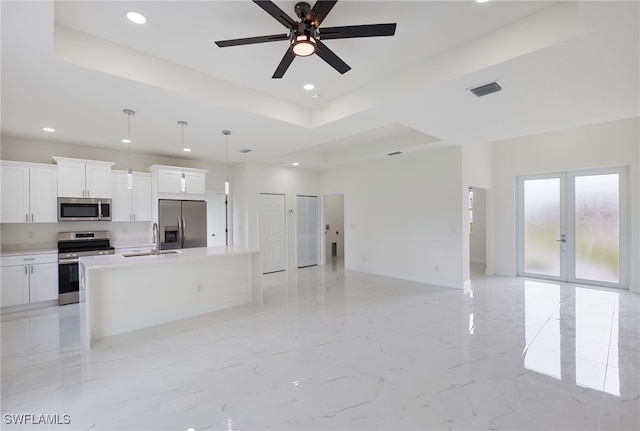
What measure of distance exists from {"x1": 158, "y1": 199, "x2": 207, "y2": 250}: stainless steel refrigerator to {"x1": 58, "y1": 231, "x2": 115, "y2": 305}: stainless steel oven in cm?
97

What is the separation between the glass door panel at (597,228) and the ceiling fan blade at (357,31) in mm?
6200

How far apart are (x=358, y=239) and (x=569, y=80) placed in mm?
5307

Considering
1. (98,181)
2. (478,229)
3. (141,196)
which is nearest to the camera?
(98,181)

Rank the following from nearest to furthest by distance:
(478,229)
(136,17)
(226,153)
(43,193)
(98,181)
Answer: (136,17) < (43,193) < (98,181) < (226,153) < (478,229)

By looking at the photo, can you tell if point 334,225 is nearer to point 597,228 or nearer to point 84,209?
point 597,228

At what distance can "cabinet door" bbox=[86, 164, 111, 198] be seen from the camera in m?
5.31

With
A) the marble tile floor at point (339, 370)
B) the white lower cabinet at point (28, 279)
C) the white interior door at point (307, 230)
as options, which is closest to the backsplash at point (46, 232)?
the white lower cabinet at point (28, 279)

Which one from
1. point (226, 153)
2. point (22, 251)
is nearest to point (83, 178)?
point (22, 251)

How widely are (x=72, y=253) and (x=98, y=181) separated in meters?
1.34

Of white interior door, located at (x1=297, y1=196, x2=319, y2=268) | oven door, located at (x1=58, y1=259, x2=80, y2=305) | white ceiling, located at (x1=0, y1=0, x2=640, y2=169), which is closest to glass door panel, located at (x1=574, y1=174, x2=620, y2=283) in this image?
white ceiling, located at (x1=0, y1=0, x2=640, y2=169)

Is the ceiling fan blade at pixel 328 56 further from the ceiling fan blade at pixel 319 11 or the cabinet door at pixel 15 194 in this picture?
the cabinet door at pixel 15 194

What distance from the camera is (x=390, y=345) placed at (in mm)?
3307

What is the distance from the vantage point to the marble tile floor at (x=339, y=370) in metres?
2.15

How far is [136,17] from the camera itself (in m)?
2.47
